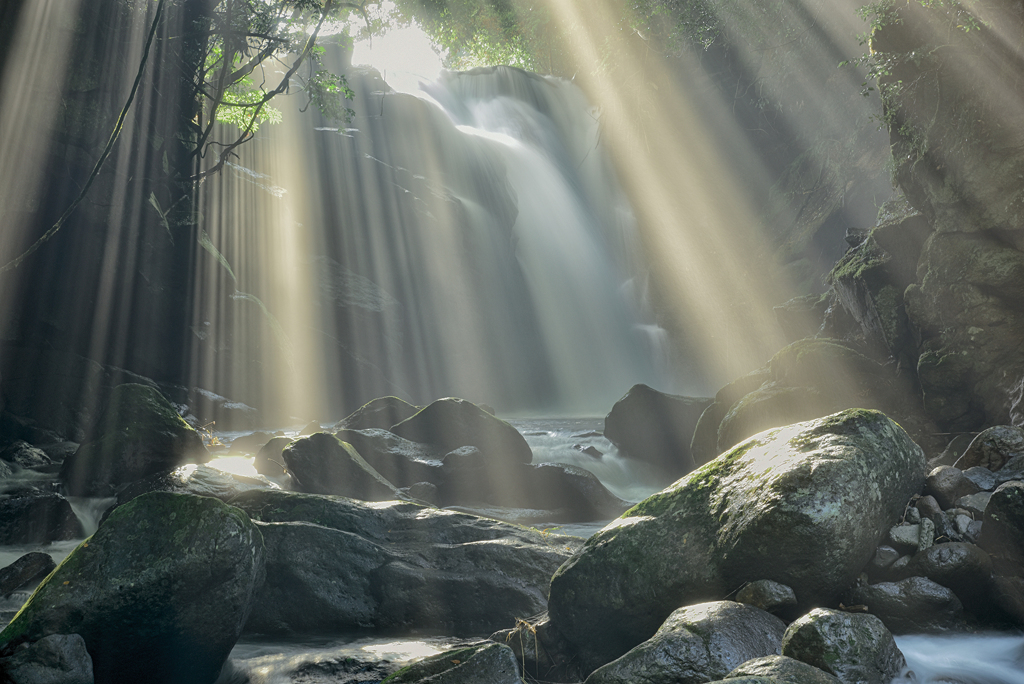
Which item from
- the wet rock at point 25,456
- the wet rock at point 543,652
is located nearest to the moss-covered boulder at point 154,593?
the wet rock at point 543,652

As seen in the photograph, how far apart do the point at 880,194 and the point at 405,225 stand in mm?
19377

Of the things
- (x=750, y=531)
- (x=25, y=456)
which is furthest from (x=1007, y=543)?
(x=25, y=456)

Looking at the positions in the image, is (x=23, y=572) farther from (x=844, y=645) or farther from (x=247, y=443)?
(x=247, y=443)

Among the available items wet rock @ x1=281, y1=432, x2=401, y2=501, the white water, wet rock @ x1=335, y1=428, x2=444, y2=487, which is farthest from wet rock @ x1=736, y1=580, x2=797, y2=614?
wet rock @ x1=335, y1=428, x2=444, y2=487

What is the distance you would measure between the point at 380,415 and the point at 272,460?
377cm

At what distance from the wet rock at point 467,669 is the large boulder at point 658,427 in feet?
35.6

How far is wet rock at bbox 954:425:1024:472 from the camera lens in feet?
18.3

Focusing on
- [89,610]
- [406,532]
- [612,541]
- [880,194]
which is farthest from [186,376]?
[880,194]

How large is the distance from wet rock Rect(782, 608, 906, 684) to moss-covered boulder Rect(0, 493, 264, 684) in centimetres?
372

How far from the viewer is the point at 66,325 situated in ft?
42.4

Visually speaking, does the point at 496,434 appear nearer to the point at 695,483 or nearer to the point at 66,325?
the point at 695,483

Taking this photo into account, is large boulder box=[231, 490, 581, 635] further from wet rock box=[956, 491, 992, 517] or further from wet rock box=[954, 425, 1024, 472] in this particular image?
wet rock box=[954, 425, 1024, 472]

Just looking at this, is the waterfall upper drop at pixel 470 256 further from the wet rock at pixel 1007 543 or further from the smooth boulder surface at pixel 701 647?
the wet rock at pixel 1007 543

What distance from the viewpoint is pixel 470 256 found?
27844 millimetres
